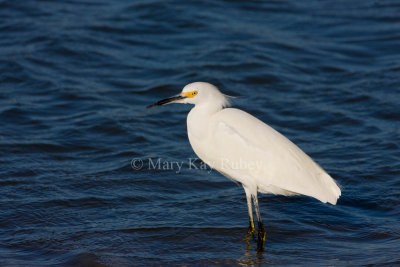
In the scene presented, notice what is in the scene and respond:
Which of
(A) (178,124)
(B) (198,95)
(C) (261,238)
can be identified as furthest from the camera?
(A) (178,124)

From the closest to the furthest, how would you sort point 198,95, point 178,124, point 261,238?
point 198,95 < point 261,238 < point 178,124

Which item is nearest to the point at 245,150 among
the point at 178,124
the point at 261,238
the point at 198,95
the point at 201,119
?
the point at 201,119

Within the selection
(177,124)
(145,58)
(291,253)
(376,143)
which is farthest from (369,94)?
(291,253)

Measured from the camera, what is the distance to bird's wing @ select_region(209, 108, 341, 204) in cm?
625

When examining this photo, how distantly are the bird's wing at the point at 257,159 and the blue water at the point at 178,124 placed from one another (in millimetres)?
603

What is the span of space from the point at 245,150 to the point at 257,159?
160 mm

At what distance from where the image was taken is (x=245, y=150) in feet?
20.6

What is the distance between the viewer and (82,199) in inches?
284

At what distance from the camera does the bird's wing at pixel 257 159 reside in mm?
6250

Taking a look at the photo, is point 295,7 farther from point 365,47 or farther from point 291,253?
point 291,253

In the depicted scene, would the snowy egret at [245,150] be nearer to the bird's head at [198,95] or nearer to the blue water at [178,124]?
the bird's head at [198,95]

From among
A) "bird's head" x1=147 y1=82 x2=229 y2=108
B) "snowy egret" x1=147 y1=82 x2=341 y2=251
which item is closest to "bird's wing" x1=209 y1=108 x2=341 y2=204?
"snowy egret" x1=147 y1=82 x2=341 y2=251

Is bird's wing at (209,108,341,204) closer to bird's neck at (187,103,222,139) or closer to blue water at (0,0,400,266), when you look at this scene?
bird's neck at (187,103,222,139)

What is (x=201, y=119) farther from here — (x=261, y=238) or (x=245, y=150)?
(x=261, y=238)
